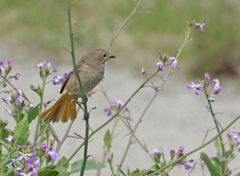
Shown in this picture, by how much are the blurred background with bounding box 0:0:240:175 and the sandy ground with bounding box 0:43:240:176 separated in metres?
0.01

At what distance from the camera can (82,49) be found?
17.2 feet

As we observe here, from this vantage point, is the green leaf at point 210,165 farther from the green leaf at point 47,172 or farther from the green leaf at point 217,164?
the green leaf at point 47,172

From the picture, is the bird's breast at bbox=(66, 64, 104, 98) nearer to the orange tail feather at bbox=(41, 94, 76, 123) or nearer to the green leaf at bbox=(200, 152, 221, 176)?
the orange tail feather at bbox=(41, 94, 76, 123)

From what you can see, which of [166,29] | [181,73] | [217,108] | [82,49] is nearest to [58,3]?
[82,49]

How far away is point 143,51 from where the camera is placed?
205 inches

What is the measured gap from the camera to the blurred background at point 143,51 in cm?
412

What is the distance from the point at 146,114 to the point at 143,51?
3.86ft

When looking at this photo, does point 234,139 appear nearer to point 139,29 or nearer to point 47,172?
point 47,172

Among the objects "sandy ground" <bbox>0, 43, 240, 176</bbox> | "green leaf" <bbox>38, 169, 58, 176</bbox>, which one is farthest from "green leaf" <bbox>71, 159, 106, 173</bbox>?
"sandy ground" <bbox>0, 43, 240, 176</bbox>

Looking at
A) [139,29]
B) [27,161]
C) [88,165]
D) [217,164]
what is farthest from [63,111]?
[139,29]

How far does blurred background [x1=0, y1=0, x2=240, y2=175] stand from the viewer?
412 centimetres

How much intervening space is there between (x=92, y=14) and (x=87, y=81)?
14.3ft

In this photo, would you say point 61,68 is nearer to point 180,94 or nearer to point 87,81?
point 180,94

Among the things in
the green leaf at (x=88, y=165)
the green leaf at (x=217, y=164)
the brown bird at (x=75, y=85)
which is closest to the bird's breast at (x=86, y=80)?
the brown bird at (x=75, y=85)
